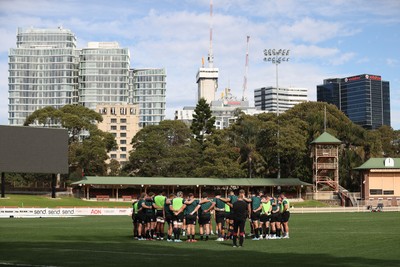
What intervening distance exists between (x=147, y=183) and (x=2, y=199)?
21592 millimetres

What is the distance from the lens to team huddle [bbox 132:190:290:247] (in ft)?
87.4

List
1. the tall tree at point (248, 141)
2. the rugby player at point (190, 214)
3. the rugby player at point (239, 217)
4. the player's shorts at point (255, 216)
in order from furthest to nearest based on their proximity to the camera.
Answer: the tall tree at point (248, 141) → the player's shorts at point (255, 216) → the rugby player at point (190, 214) → the rugby player at point (239, 217)

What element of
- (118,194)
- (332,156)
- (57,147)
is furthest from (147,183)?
(332,156)

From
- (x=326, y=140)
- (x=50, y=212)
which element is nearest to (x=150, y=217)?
(x=50, y=212)

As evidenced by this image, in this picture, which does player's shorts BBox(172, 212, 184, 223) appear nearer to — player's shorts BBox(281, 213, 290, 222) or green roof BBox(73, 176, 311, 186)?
player's shorts BBox(281, 213, 290, 222)

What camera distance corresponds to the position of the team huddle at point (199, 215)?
26.6 metres

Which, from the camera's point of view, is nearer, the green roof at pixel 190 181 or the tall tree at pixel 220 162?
the green roof at pixel 190 181

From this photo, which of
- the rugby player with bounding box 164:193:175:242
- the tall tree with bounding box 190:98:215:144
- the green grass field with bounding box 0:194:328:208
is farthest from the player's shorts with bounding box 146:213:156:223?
the tall tree with bounding box 190:98:215:144

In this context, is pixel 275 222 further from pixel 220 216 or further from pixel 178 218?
pixel 178 218

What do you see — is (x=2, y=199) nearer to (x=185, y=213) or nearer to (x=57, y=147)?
(x=57, y=147)

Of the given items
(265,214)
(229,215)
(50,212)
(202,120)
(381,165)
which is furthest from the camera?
(202,120)

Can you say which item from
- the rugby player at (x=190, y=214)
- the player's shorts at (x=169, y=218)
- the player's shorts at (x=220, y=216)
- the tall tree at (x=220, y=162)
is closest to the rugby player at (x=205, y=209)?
the rugby player at (x=190, y=214)

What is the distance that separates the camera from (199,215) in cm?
2730

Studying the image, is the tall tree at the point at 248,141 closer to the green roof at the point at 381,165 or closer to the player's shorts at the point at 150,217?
the green roof at the point at 381,165
